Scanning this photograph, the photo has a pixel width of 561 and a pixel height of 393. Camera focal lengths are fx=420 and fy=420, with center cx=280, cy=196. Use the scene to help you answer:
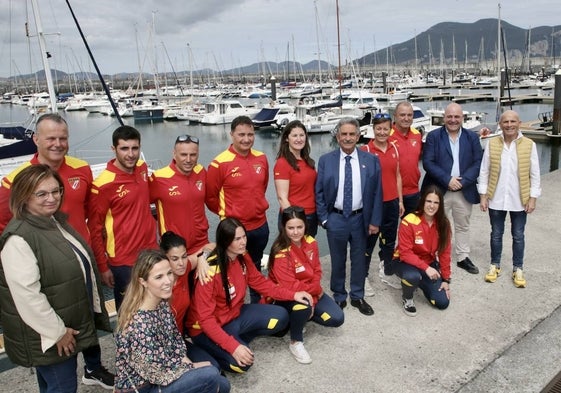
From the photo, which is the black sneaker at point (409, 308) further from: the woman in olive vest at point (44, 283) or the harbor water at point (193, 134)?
the harbor water at point (193, 134)

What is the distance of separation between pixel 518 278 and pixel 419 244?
1152mm

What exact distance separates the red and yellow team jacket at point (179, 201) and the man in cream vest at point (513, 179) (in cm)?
294

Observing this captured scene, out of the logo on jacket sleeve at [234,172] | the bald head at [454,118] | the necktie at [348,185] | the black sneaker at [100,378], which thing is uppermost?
the bald head at [454,118]

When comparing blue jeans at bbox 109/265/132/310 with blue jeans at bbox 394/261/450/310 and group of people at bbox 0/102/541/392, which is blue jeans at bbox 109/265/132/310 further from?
blue jeans at bbox 394/261/450/310

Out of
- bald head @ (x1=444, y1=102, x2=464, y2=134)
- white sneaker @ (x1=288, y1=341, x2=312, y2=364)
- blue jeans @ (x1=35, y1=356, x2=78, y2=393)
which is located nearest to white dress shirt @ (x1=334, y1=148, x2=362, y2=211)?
white sneaker @ (x1=288, y1=341, x2=312, y2=364)

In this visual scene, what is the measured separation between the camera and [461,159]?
447 centimetres

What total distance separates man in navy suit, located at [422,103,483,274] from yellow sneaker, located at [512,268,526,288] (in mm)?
378

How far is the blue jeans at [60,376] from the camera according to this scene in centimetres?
227

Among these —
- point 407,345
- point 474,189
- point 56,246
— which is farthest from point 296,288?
point 474,189

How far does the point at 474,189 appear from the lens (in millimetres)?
4535

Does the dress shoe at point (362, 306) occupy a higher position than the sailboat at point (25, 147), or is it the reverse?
the sailboat at point (25, 147)

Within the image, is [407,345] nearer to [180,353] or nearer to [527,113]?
[180,353]

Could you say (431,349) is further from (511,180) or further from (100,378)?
(100,378)

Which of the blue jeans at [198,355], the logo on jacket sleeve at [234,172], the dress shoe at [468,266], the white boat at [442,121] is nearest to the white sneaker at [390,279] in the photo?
the dress shoe at [468,266]
